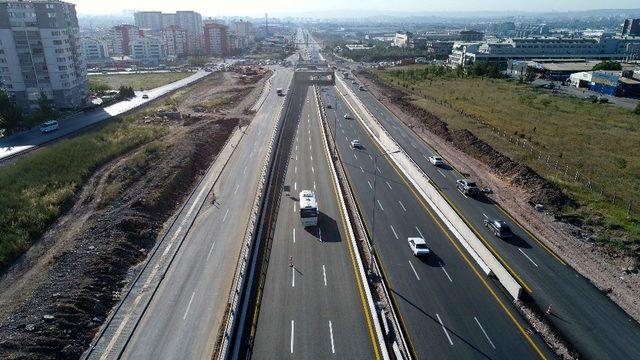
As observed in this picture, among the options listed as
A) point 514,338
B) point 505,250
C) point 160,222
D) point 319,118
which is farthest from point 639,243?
point 319,118

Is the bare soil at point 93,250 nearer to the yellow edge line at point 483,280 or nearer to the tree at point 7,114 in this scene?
the tree at point 7,114

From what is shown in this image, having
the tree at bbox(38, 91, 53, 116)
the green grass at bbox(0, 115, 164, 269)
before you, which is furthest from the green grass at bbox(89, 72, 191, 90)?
the green grass at bbox(0, 115, 164, 269)

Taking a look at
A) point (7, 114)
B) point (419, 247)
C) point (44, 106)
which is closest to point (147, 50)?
point (44, 106)

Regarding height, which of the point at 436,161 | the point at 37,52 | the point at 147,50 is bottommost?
the point at 436,161

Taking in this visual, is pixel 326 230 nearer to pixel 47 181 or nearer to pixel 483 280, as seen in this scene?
pixel 483 280

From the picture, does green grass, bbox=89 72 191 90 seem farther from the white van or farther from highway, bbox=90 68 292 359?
highway, bbox=90 68 292 359

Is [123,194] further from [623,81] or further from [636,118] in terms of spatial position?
[623,81]
